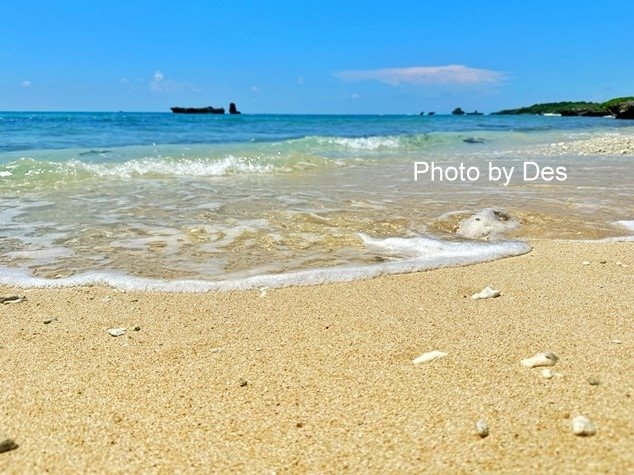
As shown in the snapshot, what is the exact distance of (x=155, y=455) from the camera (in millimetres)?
1927

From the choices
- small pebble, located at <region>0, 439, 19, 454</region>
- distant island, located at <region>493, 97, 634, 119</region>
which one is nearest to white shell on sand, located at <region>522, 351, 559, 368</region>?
small pebble, located at <region>0, 439, 19, 454</region>

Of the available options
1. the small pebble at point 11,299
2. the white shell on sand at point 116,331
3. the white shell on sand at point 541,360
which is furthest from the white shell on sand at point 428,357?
the small pebble at point 11,299

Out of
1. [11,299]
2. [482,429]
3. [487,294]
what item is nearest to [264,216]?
[11,299]

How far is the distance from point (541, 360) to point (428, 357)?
50cm

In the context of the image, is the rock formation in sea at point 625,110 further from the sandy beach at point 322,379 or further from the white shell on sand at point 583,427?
the white shell on sand at point 583,427

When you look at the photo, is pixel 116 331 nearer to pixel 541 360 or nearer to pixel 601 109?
pixel 541 360

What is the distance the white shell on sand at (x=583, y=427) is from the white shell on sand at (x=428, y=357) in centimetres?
80

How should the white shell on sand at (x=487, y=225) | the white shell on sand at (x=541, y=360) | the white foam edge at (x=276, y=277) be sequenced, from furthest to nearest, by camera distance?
the white shell on sand at (x=487, y=225)
the white foam edge at (x=276, y=277)
the white shell on sand at (x=541, y=360)

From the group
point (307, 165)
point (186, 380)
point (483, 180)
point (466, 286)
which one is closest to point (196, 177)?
point (307, 165)

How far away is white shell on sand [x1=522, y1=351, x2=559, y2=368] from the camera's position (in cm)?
246

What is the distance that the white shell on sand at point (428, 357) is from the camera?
2.62m

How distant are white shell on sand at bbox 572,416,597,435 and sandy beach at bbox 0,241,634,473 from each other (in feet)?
0.07

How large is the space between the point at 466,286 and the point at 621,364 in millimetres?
1518

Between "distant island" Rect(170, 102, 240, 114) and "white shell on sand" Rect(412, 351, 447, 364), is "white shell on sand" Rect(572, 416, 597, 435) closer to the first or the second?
"white shell on sand" Rect(412, 351, 447, 364)
